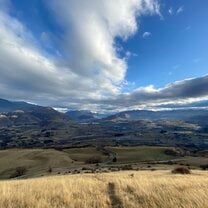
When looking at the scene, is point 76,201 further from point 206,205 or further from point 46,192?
point 206,205

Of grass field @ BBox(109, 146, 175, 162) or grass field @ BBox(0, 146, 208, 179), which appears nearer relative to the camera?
grass field @ BBox(0, 146, 208, 179)

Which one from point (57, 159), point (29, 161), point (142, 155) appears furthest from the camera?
point (142, 155)

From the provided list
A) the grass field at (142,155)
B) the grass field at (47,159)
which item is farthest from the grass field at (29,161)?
the grass field at (142,155)

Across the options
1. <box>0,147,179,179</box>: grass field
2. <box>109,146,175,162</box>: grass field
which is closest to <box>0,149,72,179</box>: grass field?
<box>0,147,179,179</box>: grass field

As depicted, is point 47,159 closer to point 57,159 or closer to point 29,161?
point 57,159

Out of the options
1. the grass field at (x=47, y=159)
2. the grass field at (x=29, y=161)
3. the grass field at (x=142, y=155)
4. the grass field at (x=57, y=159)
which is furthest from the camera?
the grass field at (x=142, y=155)

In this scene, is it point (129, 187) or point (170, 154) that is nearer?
point (129, 187)

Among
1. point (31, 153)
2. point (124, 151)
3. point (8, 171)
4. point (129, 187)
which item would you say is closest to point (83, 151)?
point (124, 151)

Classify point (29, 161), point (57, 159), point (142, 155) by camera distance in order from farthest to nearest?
point (142, 155), point (57, 159), point (29, 161)

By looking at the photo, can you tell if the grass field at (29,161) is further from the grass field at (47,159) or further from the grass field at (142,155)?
the grass field at (142,155)

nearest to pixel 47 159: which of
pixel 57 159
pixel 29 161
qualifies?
pixel 57 159

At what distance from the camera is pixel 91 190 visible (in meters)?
18.8

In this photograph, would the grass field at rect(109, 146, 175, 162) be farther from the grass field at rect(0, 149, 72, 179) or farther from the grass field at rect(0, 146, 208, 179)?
the grass field at rect(0, 149, 72, 179)

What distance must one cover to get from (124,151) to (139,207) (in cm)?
15702
